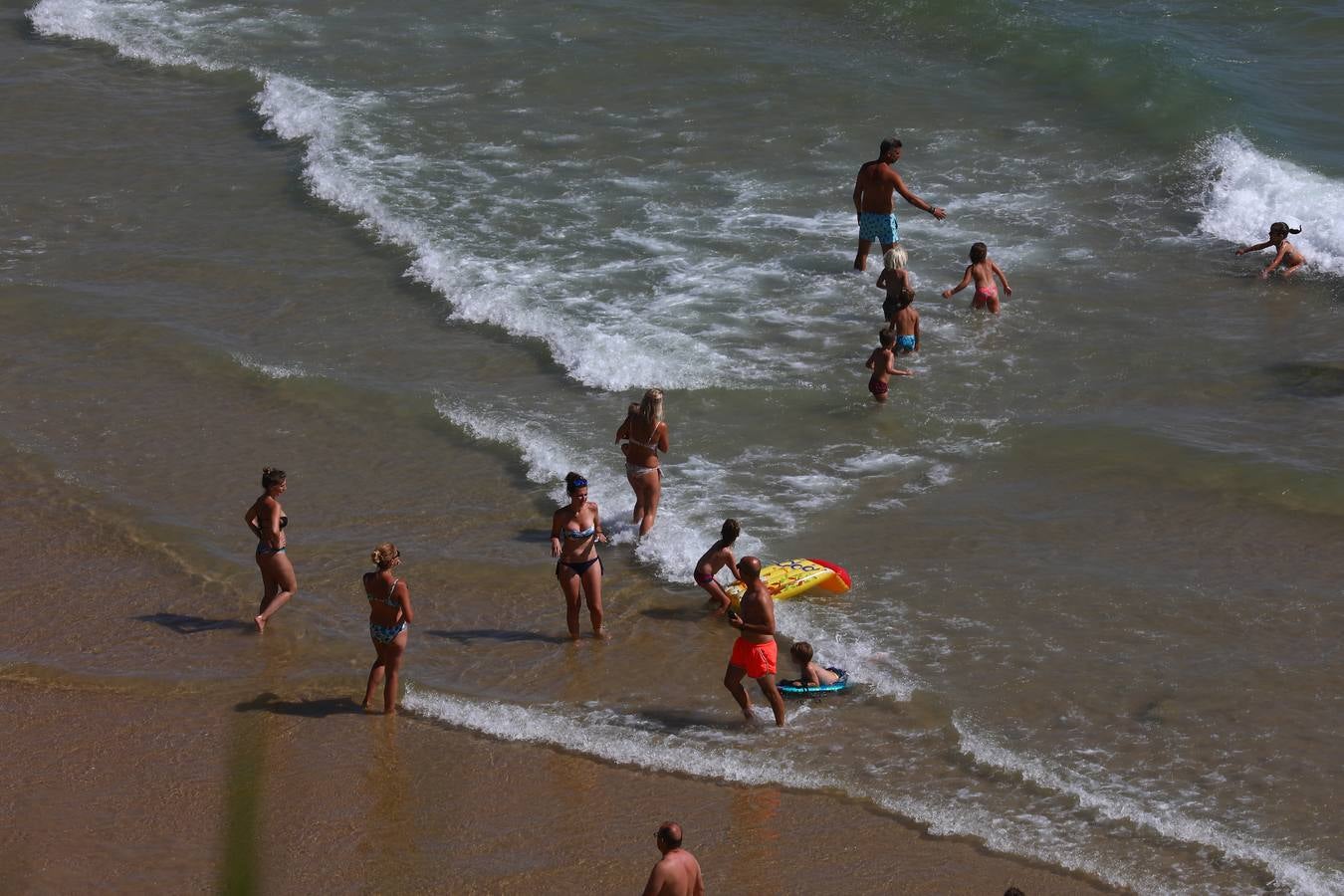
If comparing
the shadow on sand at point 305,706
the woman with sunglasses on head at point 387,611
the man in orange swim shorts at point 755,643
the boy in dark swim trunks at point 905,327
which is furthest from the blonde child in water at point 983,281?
the shadow on sand at point 305,706

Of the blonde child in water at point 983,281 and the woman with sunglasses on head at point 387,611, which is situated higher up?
the blonde child in water at point 983,281

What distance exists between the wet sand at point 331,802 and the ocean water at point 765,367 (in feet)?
0.75

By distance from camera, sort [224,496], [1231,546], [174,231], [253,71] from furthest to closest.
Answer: [253,71] < [174,231] < [224,496] < [1231,546]

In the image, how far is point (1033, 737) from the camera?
9414 mm

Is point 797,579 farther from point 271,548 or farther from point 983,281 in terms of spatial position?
point 983,281

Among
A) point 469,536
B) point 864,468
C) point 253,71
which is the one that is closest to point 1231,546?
point 864,468

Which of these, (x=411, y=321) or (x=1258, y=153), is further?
(x=1258, y=153)

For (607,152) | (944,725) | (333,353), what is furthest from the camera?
(607,152)

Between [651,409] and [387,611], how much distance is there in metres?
2.97

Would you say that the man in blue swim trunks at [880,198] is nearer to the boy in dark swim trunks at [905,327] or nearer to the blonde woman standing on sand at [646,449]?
the boy in dark swim trunks at [905,327]

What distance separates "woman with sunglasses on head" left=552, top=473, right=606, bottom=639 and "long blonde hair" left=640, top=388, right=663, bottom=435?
136 cm

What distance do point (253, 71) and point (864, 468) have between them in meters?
15.4

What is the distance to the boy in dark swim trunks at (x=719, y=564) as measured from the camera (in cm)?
1049

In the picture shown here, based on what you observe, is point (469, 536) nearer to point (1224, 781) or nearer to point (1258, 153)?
point (1224, 781)
